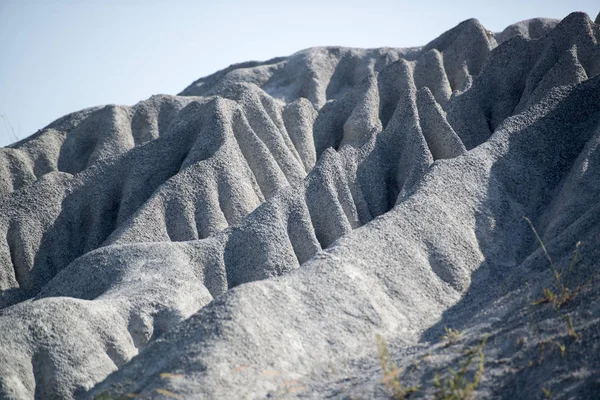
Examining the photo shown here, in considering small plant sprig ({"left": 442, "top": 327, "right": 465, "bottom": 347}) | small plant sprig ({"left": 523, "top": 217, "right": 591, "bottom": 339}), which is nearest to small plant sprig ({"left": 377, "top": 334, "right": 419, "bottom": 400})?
small plant sprig ({"left": 442, "top": 327, "right": 465, "bottom": 347})

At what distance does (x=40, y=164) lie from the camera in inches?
1136

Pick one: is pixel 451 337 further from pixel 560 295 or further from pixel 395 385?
pixel 395 385

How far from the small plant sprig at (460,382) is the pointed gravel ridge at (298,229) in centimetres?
21

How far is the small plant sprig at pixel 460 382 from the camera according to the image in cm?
837

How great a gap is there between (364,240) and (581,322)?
533 centimetres

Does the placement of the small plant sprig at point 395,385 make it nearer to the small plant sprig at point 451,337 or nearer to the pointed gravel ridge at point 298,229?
the pointed gravel ridge at point 298,229

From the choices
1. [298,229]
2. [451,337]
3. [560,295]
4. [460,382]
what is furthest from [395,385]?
[298,229]

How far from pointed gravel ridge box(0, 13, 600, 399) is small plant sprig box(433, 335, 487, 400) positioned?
8.2 inches

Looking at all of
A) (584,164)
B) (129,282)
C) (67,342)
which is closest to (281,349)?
(67,342)

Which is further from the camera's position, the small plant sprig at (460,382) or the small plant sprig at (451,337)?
the small plant sprig at (451,337)

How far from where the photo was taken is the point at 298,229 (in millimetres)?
17859

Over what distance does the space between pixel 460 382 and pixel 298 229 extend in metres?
9.43

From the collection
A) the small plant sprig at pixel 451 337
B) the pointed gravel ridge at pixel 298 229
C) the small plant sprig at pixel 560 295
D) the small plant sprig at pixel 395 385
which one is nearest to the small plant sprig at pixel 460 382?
the pointed gravel ridge at pixel 298 229

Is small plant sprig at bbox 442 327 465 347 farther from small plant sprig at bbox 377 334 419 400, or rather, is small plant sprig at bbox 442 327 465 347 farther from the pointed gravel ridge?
small plant sprig at bbox 377 334 419 400
